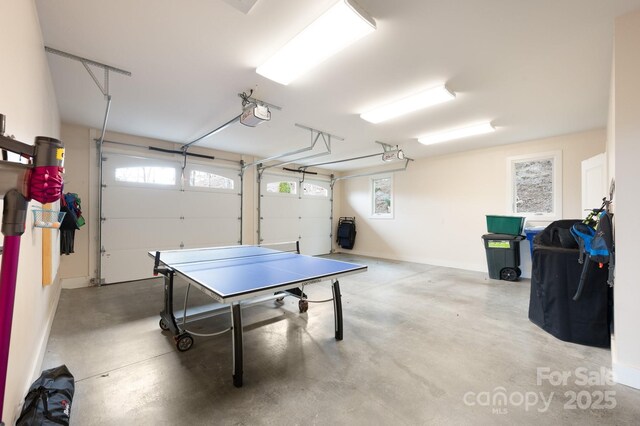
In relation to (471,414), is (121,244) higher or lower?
higher

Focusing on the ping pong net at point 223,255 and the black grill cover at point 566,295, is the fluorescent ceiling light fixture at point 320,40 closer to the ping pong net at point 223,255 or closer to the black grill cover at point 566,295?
the ping pong net at point 223,255

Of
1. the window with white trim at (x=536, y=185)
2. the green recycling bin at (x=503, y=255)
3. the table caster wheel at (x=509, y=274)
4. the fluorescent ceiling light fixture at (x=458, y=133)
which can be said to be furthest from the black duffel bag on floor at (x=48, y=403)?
the window with white trim at (x=536, y=185)

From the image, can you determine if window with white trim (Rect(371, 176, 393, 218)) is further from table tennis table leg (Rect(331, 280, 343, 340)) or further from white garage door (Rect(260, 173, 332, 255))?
table tennis table leg (Rect(331, 280, 343, 340))

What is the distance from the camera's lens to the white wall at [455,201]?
5121 mm

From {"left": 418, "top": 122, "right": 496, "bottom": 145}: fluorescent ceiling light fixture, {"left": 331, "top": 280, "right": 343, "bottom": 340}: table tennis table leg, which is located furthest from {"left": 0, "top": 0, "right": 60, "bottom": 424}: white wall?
{"left": 418, "top": 122, "right": 496, "bottom": 145}: fluorescent ceiling light fixture

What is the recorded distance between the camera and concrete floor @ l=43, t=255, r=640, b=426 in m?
1.87

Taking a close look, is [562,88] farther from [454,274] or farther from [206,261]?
[206,261]

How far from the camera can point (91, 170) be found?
492cm

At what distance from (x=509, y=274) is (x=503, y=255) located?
38 centimetres

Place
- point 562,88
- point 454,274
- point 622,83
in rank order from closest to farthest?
1. point 622,83
2. point 562,88
3. point 454,274

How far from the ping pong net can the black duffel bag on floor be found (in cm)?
122

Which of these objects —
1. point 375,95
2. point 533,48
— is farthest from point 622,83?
point 375,95

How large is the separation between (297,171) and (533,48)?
6170 mm

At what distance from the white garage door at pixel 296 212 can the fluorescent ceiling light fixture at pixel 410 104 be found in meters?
4.00
